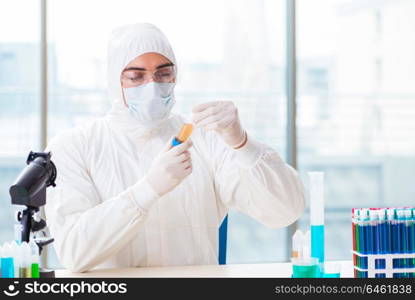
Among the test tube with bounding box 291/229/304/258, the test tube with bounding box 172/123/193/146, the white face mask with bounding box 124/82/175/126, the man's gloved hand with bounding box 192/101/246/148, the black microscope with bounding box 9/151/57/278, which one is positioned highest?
the white face mask with bounding box 124/82/175/126

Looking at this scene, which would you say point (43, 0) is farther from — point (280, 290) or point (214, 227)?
point (280, 290)

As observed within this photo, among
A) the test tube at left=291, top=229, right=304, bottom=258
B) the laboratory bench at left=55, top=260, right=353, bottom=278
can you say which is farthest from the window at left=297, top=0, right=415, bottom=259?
the test tube at left=291, top=229, right=304, bottom=258

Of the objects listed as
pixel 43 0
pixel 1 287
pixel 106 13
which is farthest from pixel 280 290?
pixel 106 13

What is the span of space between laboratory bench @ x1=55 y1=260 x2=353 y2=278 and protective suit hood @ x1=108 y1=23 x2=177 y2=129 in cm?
47

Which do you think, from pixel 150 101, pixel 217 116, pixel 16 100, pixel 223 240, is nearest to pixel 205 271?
pixel 223 240

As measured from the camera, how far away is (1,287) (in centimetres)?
140

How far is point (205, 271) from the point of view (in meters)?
1.94

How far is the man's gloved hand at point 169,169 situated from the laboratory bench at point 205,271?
23 cm

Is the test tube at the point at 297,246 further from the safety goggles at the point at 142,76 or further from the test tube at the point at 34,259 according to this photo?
the safety goggles at the point at 142,76

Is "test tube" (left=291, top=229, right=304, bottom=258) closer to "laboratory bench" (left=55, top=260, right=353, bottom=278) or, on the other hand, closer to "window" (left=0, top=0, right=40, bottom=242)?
"laboratory bench" (left=55, top=260, right=353, bottom=278)

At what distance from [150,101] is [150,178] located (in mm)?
316

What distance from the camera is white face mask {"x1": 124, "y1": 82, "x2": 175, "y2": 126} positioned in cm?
210

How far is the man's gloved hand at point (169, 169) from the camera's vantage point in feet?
6.17

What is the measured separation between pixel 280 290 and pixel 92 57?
4299mm
